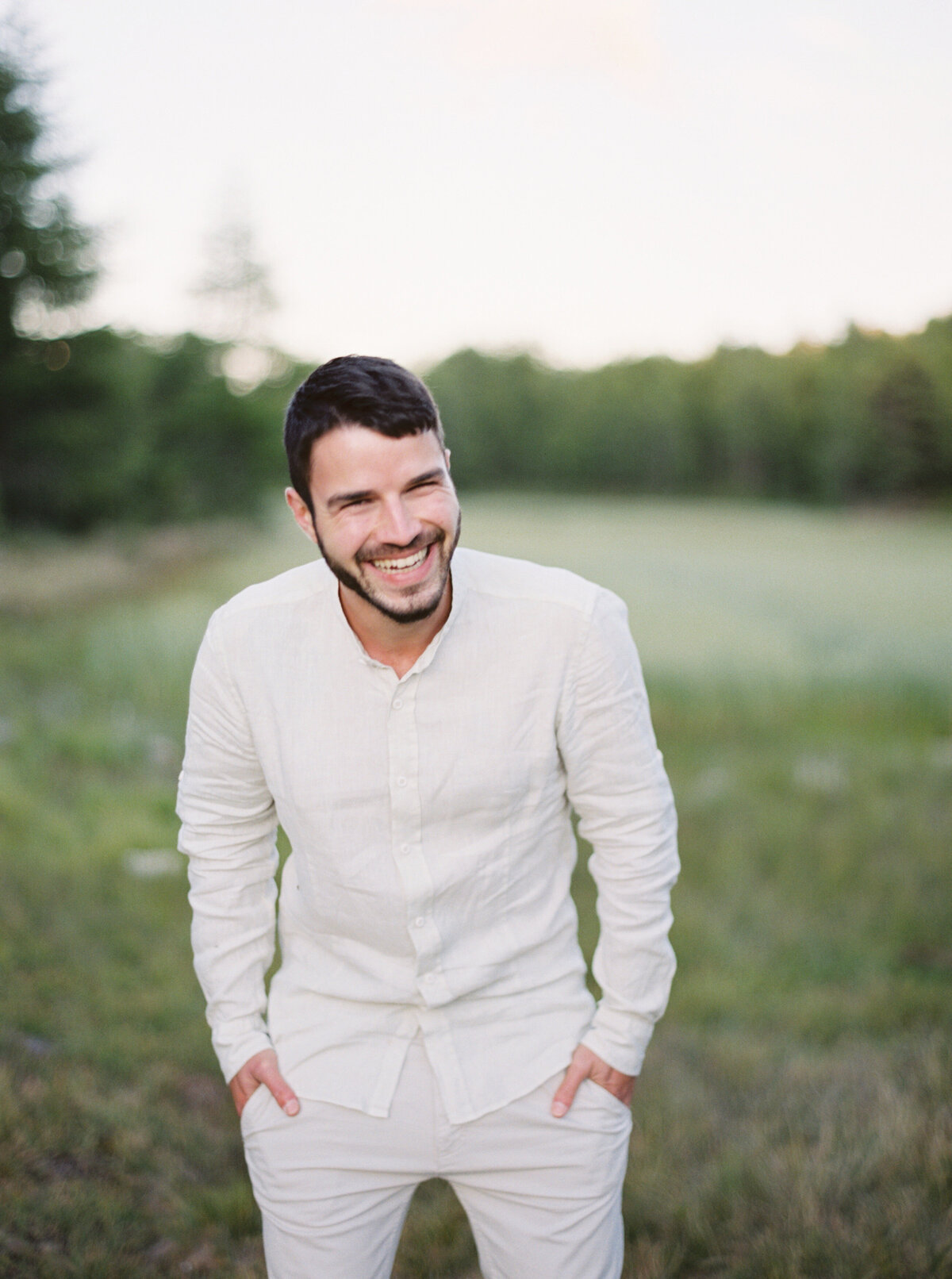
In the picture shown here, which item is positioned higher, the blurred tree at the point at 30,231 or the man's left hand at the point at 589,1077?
the blurred tree at the point at 30,231

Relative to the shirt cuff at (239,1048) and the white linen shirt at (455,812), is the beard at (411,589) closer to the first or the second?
the white linen shirt at (455,812)

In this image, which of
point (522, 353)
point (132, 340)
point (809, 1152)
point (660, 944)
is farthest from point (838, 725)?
point (132, 340)

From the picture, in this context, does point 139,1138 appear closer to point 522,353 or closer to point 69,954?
point 69,954

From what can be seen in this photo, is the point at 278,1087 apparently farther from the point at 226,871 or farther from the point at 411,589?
the point at 411,589

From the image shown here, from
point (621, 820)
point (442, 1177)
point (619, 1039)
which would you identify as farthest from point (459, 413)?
point (442, 1177)

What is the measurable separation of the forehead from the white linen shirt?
231 mm

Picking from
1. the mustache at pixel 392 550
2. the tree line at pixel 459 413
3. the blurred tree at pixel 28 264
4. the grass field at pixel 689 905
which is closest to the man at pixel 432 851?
the mustache at pixel 392 550

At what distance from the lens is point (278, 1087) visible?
69.8 inches

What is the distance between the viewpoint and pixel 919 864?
5309 millimetres

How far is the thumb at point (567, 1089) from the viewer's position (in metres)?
1.71

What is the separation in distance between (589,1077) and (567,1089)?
56 mm

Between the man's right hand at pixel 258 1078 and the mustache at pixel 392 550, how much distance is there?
37.5 inches

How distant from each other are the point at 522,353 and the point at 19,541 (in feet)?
15.6

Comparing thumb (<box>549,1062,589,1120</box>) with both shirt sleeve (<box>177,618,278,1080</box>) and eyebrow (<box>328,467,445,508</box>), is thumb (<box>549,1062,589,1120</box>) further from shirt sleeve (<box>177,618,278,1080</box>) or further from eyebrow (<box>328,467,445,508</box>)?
eyebrow (<box>328,467,445,508</box>)
